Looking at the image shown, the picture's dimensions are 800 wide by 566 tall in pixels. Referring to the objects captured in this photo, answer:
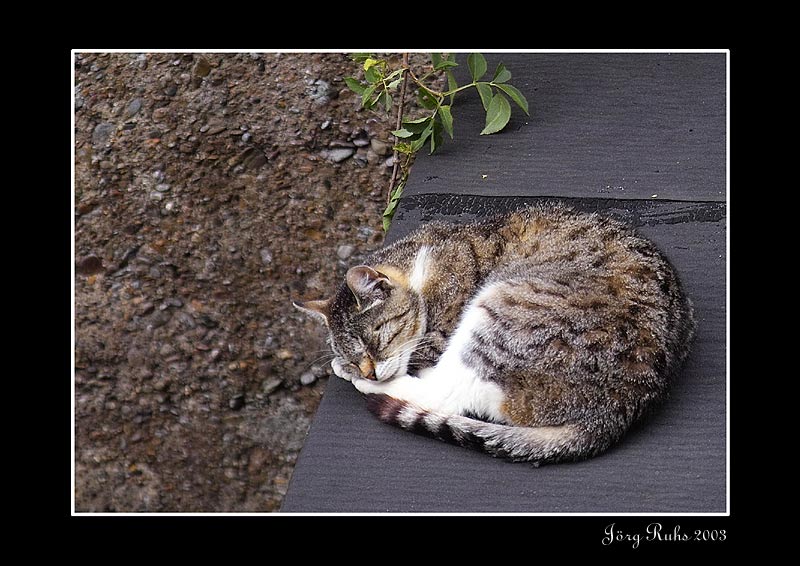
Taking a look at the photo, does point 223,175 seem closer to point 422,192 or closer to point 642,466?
point 422,192

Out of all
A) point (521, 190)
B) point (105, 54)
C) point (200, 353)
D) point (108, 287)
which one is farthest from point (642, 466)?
point (105, 54)

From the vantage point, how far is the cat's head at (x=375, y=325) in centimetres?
250

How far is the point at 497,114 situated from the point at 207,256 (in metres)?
1.55

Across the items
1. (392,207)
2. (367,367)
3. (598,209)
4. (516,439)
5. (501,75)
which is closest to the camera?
(516,439)

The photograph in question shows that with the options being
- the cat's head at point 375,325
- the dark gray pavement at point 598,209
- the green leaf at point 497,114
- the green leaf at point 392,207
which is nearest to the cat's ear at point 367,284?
the cat's head at point 375,325

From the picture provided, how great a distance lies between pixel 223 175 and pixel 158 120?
547 mm

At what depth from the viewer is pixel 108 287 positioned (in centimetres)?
403

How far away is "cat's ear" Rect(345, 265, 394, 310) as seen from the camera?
8.14ft

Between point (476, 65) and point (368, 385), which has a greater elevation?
point (476, 65)

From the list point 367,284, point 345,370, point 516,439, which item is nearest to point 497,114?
point 367,284

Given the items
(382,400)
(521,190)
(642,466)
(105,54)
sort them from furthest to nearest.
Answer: (105,54) < (521,190) < (382,400) < (642,466)

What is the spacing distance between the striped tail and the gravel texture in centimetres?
130

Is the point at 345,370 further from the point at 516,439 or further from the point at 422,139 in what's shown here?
the point at 422,139

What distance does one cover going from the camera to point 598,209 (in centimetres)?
312
